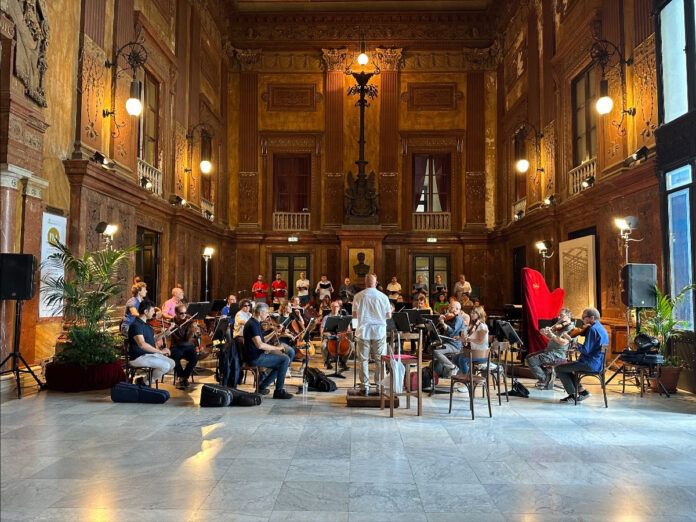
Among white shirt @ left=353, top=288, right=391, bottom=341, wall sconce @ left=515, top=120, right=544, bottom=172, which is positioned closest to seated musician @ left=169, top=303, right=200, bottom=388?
white shirt @ left=353, top=288, right=391, bottom=341

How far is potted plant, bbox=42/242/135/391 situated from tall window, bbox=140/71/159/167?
4.76 metres

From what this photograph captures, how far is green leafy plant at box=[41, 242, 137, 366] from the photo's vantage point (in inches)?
298

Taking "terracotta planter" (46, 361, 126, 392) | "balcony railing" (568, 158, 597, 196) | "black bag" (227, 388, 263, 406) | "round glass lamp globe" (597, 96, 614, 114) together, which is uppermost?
"round glass lamp globe" (597, 96, 614, 114)

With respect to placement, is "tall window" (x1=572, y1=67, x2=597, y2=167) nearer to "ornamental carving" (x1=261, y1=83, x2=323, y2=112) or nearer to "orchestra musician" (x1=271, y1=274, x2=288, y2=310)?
"orchestra musician" (x1=271, y1=274, x2=288, y2=310)

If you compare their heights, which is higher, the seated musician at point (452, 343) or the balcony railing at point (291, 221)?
the balcony railing at point (291, 221)

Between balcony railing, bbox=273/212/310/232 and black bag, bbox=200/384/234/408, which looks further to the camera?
balcony railing, bbox=273/212/310/232

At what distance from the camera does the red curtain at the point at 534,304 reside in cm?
914

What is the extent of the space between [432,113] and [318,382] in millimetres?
14277

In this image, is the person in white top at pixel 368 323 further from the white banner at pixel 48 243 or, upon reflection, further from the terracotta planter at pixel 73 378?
the white banner at pixel 48 243

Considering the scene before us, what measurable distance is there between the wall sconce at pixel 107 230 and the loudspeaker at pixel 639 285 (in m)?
8.70

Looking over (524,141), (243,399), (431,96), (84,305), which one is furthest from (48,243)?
(431,96)

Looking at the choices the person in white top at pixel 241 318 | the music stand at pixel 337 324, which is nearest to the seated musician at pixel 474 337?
the music stand at pixel 337 324

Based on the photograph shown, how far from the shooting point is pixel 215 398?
6.63 meters

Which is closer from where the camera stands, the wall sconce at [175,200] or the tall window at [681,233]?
the tall window at [681,233]
